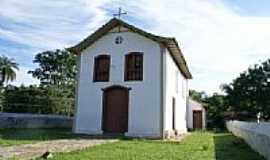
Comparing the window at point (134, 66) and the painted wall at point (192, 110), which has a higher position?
the window at point (134, 66)

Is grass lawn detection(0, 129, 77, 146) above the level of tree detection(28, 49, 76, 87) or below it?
below

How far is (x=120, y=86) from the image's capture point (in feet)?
64.6

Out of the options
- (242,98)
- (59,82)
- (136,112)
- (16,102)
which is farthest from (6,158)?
(59,82)

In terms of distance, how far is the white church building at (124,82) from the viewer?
62.0 ft

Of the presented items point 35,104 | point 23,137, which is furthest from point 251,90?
point 23,137

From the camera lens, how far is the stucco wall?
20.8 m

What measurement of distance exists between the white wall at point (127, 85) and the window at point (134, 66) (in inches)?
8.8

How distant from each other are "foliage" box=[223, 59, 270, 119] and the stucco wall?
18.1 m

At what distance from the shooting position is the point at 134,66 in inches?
776

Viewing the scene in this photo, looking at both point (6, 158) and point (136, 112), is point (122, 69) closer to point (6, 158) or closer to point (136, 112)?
point (136, 112)

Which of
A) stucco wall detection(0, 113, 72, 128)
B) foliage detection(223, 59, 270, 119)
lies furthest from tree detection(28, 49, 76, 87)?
stucco wall detection(0, 113, 72, 128)

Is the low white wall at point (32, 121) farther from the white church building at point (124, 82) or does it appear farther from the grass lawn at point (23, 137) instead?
the white church building at point (124, 82)

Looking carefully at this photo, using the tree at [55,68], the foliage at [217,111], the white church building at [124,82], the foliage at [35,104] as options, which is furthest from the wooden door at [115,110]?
the tree at [55,68]

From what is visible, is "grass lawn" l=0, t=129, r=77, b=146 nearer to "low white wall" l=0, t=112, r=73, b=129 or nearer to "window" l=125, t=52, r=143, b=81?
"low white wall" l=0, t=112, r=73, b=129
